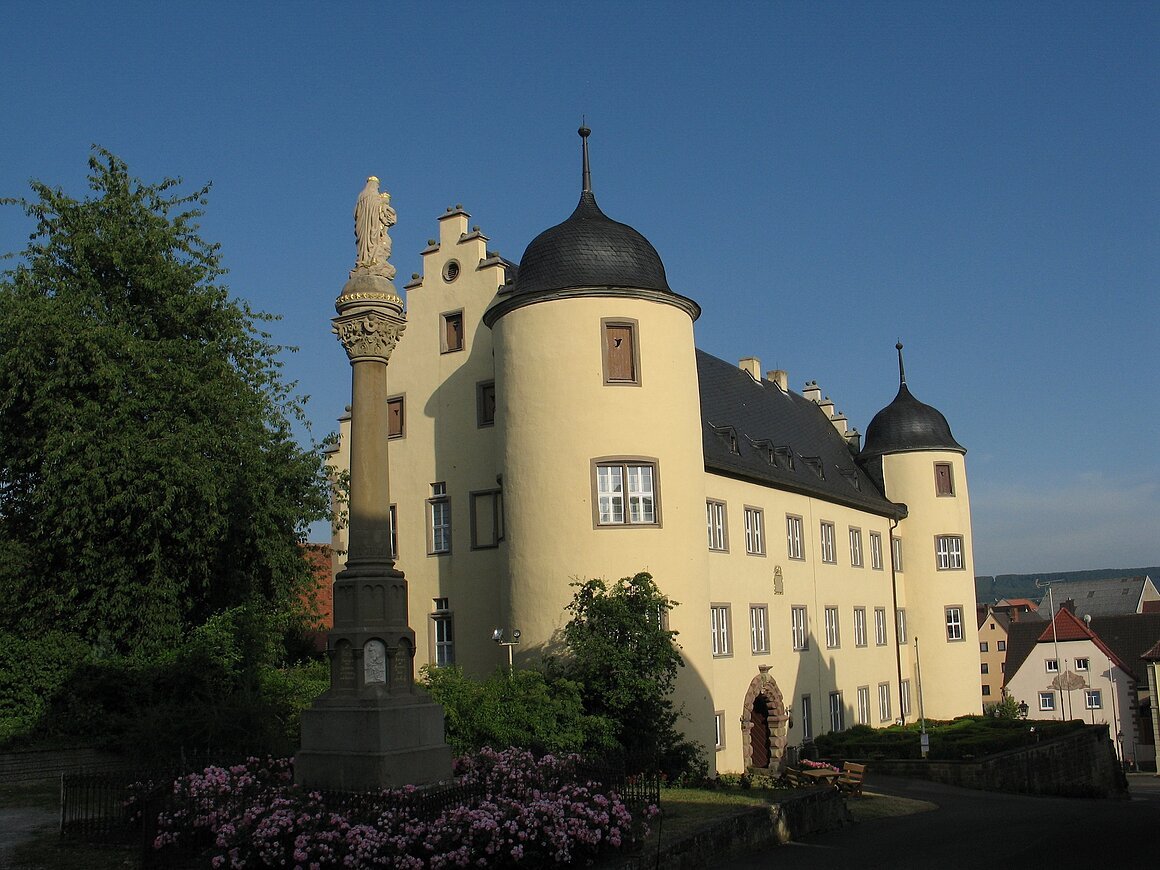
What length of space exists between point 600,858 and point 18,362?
16.3 meters

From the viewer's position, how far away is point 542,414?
83.7 feet

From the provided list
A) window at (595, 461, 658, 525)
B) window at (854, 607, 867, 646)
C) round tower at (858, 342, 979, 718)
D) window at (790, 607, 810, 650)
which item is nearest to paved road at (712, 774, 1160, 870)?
window at (595, 461, 658, 525)

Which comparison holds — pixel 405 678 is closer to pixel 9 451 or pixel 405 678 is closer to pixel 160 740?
pixel 160 740

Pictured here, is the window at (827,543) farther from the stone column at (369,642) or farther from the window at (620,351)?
the stone column at (369,642)

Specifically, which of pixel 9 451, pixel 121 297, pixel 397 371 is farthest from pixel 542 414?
pixel 9 451

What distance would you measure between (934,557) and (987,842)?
27.3 meters

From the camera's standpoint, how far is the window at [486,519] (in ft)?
93.2

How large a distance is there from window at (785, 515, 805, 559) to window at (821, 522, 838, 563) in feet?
5.90

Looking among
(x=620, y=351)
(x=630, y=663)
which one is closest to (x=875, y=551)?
(x=620, y=351)

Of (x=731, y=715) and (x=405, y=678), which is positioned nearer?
(x=405, y=678)

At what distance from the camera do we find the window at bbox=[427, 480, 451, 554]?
97.3ft

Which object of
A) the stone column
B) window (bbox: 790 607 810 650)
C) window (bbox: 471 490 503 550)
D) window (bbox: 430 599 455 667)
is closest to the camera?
the stone column

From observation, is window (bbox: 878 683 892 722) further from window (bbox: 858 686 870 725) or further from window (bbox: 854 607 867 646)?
window (bbox: 854 607 867 646)

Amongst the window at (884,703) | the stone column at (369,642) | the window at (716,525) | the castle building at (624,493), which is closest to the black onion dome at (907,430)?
the castle building at (624,493)
